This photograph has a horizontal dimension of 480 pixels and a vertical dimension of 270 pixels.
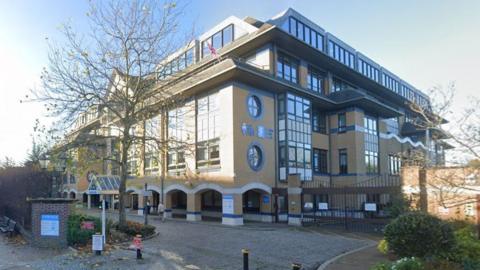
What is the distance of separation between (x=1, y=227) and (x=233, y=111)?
1476cm

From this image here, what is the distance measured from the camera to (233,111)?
1032 inches

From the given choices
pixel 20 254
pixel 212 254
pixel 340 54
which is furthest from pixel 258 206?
pixel 20 254

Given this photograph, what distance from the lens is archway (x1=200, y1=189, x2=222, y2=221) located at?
103 ft

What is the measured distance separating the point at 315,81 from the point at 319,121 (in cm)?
363

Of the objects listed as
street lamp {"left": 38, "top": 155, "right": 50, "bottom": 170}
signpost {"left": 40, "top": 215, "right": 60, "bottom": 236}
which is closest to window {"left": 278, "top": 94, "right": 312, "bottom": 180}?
street lamp {"left": 38, "top": 155, "right": 50, "bottom": 170}

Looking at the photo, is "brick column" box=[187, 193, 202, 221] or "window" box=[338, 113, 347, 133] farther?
"window" box=[338, 113, 347, 133]

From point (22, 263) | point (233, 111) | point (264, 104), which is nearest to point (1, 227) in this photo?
point (22, 263)

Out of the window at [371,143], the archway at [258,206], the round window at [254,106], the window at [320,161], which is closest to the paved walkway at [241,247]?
the archway at [258,206]

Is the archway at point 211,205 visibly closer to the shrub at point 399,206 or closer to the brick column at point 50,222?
the shrub at point 399,206

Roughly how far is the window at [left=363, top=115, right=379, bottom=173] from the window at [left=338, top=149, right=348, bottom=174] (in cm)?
223

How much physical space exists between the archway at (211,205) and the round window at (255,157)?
5506 mm

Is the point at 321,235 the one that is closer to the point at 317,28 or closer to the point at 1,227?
the point at 1,227

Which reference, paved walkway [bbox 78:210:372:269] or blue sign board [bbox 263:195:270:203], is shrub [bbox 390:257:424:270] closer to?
paved walkway [bbox 78:210:372:269]

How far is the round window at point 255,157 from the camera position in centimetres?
2709
